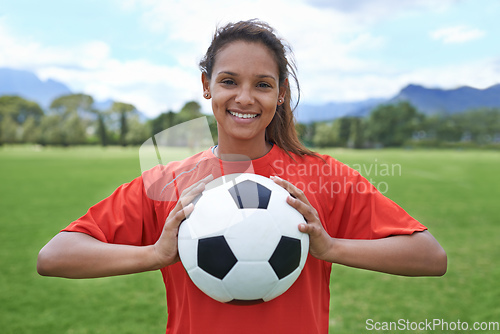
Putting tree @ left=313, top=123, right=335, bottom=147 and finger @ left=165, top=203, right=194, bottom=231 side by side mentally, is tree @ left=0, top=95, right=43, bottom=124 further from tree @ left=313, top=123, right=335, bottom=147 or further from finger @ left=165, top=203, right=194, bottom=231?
finger @ left=165, top=203, right=194, bottom=231

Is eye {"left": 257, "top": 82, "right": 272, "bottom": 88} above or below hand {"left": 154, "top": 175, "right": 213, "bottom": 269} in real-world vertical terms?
above

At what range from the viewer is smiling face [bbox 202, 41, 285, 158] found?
1822 millimetres

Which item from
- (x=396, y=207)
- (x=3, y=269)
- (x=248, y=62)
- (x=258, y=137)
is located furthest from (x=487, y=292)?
(x=3, y=269)

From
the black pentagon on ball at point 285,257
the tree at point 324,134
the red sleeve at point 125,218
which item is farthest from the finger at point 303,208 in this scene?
the tree at point 324,134

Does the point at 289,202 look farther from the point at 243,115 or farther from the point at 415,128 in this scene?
the point at 415,128

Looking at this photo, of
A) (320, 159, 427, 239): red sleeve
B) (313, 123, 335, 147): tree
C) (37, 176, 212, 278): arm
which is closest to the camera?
(37, 176, 212, 278): arm

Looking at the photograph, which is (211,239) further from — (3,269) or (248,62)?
(3,269)

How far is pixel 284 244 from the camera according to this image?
1518mm

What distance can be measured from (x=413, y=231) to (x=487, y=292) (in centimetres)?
368

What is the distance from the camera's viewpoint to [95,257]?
167 centimetres

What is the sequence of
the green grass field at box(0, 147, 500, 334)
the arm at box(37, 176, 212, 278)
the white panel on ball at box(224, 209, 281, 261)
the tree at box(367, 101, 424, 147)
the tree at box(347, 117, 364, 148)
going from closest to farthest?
the white panel on ball at box(224, 209, 281, 261), the arm at box(37, 176, 212, 278), the green grass field at box(0, 147, 500, 334), the tree at box(347, 117, 364, 148), the tree at box(367, 101, 424, 147)

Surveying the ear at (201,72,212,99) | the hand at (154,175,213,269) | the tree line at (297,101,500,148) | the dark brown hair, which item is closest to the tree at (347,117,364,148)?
the tree line at (297,101,500,148)

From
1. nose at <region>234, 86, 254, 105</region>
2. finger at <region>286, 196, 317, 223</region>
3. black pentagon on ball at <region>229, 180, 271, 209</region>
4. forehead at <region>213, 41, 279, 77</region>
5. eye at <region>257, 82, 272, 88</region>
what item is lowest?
finger at <region>286, 196, 317, 223</region>

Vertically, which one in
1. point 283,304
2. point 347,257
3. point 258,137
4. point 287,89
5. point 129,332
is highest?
point 287,89
